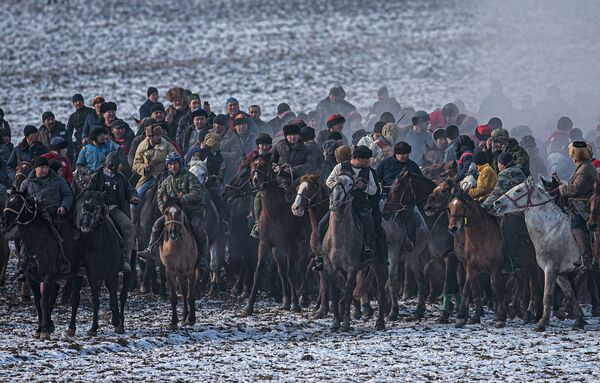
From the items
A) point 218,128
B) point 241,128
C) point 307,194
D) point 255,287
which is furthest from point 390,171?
point 241,128

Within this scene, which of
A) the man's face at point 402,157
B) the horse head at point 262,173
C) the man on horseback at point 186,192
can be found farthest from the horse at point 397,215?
the man on horseback at point 186,192

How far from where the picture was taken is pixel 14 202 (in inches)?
688

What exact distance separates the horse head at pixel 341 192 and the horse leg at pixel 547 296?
3.33 m

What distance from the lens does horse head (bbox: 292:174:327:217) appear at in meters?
19.6

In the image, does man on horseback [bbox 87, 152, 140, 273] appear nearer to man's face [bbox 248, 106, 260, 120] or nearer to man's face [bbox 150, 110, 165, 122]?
man's face [bbox 150, 110, 165, 122]

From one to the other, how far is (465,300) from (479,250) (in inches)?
32.7

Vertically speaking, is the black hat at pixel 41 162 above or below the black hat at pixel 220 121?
below

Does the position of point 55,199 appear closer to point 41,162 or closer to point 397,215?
point 41,162

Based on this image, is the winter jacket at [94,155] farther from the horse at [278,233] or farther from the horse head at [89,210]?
the horse head at [89,210]

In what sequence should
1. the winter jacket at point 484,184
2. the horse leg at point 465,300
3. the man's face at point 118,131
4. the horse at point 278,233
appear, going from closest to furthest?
the horse leg at point 465,300, the winter jacket at point 484,184, the horse at point 278,233, the man's face at point 118,131

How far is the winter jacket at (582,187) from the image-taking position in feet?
63.0

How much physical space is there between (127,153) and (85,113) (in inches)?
116

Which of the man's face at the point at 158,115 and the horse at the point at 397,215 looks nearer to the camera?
the horse at the point at 397,215

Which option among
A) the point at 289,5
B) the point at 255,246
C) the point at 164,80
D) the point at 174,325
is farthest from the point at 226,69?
the point at 174,325
